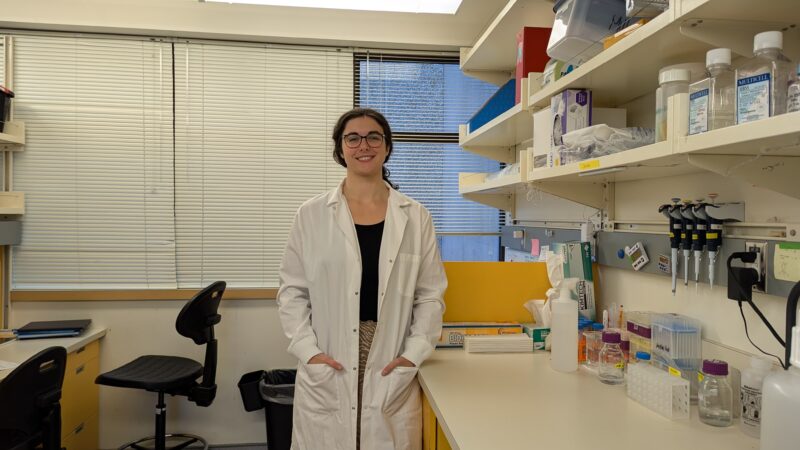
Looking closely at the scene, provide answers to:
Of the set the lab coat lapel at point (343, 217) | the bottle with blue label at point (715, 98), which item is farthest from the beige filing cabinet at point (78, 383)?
the bottle with blue label at point (715, 98)

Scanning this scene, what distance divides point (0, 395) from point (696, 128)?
215cm

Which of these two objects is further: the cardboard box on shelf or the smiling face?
the cardboard box on shelf

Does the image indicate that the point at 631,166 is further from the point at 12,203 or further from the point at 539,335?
the point at 12,203

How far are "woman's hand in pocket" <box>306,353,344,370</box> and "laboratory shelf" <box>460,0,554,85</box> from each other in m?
1.37

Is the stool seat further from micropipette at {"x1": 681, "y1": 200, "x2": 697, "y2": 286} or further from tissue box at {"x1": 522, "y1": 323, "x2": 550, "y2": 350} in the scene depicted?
micropipette at {"x1": 681, "y1": 200, "x2": 697, "y2": 286}

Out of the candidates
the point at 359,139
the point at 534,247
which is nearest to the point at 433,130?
the point at 534,247

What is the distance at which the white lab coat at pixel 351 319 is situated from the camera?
154 centimetres

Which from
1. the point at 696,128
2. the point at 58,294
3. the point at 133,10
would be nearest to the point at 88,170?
the point at 58,294

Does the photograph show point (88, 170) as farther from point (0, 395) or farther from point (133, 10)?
point (0, 395)

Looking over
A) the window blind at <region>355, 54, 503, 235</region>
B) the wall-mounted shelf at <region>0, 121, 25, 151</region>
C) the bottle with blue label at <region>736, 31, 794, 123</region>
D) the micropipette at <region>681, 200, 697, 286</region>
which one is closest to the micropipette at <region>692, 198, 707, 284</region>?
the micropipette at <region>681, 200, 697, 286</region>

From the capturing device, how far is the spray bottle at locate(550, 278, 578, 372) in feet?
4.98

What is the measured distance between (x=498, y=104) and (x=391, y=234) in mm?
983

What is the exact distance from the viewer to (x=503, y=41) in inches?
88.0

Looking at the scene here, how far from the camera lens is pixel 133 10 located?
2.85 meters
